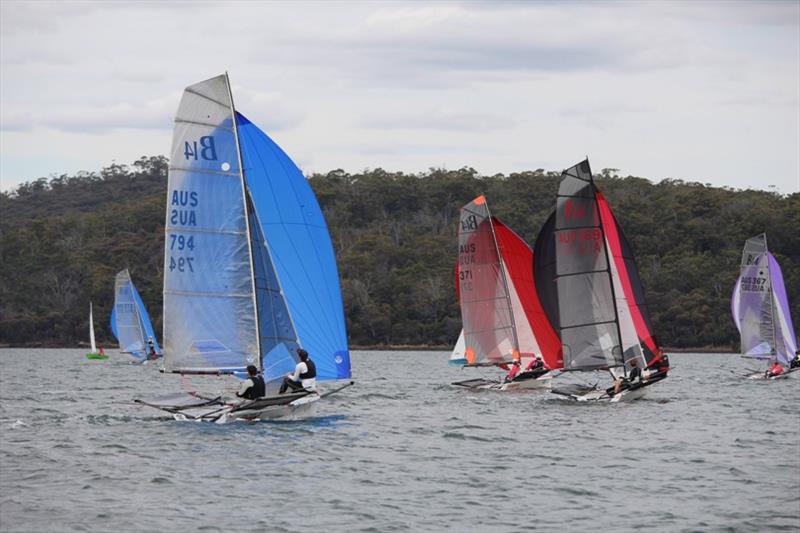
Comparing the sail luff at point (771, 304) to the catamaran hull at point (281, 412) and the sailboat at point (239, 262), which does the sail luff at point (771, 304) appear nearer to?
the sailboat at point (239, 262)

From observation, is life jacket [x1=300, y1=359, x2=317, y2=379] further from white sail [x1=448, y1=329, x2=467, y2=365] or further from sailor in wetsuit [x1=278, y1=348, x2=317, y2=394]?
white sail [x1=448, y1=329, x2=467, y2=365]

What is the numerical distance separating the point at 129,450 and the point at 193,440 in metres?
1.31

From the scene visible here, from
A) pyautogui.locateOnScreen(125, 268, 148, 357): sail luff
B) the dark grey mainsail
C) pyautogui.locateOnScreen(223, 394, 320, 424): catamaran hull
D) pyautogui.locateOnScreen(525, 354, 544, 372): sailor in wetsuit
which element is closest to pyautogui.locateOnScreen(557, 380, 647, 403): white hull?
the dark grey mainsail

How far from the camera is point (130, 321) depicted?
247 feet

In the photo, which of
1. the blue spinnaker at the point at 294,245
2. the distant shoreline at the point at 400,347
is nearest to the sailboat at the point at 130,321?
the distant shoreline at the point at 400,347

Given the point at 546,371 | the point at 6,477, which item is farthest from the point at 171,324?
the point at 546,371

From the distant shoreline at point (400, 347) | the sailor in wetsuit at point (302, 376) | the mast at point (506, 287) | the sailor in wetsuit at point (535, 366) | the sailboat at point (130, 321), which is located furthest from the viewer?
the distant shoreline at point (400, 347)

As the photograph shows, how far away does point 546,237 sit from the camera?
35500mm

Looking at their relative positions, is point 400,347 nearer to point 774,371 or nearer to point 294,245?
point 774,371

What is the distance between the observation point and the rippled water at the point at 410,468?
701 inches

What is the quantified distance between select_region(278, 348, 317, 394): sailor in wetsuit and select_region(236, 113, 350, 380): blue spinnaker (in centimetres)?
68

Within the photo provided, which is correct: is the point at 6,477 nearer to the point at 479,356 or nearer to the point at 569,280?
the point at 569,280

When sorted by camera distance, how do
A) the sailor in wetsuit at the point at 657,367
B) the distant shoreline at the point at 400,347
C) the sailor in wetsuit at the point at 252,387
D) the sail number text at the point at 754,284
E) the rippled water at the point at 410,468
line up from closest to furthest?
the rippled water at the point at 410,468, the sailor in wetsuit at the point at 252,387, the sailor in wetsuit at the point at 657,367, the sail number text at the point at 754,284, the distant shoreline at the point at 400,347

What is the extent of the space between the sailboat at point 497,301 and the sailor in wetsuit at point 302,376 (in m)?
15.1
